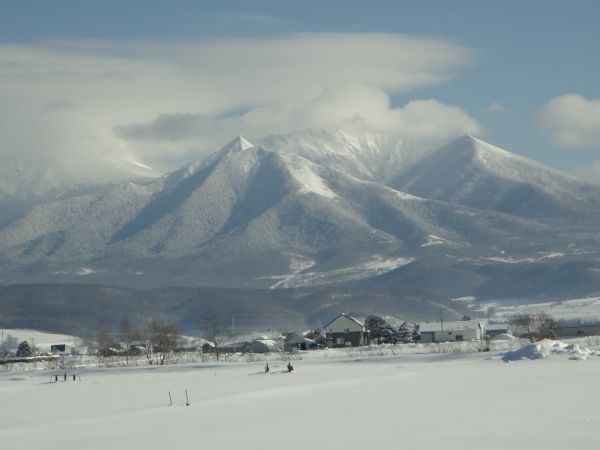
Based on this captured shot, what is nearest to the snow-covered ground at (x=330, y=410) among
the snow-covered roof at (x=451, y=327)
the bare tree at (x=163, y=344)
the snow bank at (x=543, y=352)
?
the snow bank at (x=543, y=352)

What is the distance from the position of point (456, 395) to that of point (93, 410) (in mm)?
14803

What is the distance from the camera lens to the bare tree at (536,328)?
10868 centimetres

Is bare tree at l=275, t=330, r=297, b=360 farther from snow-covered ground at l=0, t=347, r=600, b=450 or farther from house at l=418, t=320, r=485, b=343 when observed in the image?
snow-covered ground at l=0, t=347, r=600, b=450

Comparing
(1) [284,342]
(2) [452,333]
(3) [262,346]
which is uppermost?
(2) [452,333]

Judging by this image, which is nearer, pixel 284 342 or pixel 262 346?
pixel 284 342

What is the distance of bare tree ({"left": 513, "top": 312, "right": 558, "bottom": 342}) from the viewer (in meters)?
109

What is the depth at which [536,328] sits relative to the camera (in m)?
128

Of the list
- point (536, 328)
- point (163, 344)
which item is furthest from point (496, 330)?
point (163, 344)

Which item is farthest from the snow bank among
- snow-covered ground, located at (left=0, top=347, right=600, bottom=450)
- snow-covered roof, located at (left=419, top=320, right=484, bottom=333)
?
snow-covered roof, located at (left=419, top=320, right=484, bottom=333)

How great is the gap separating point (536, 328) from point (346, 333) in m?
21.3

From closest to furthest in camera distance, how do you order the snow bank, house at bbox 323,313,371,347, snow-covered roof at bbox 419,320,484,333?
the snow bank → house at bbox 323,313,371,347 → snow-covered roof at bbox 419,320,484,333

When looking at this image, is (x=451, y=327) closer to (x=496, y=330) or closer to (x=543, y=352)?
(x=496, y=330)

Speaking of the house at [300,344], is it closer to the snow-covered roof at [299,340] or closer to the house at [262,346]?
the snow-covered roof at [299,340]

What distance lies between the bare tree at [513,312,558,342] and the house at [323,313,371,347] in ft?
56.8
